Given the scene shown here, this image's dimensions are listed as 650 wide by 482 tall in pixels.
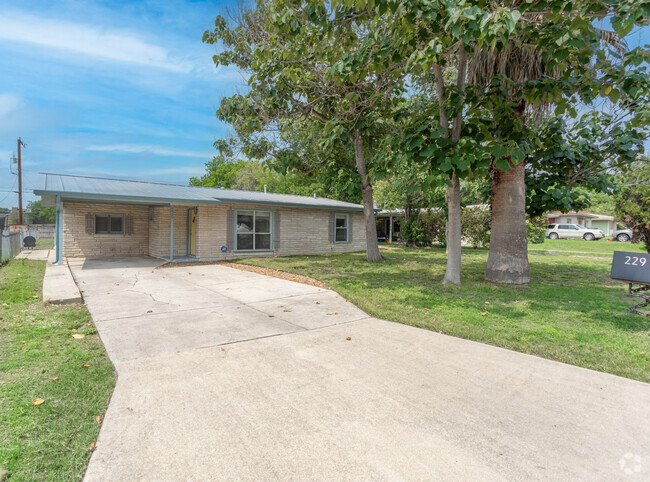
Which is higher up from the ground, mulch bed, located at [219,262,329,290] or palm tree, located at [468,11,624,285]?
palm tree, located at [468,11,624,285]

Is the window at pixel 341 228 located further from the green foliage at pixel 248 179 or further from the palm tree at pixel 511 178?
the green foliage at pixel 248 179

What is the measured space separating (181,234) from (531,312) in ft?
41.8

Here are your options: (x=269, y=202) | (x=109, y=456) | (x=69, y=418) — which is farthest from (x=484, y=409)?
(x=269, y=202)

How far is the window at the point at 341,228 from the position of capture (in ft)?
54.5

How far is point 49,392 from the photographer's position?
261 centimetres

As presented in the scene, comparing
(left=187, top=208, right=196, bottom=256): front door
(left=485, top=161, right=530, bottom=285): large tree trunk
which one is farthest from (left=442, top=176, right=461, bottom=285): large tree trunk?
(left=187, top=208, right=196, bottom=256): front door

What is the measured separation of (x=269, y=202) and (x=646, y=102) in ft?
35.9

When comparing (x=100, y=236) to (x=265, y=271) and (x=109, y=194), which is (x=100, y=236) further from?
(x=265, y=271)

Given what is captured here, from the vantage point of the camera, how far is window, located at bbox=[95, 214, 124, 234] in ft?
43.8

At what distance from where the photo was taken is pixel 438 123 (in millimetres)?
6895

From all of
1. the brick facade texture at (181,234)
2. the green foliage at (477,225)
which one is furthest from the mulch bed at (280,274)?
the green foliage at (477,225)

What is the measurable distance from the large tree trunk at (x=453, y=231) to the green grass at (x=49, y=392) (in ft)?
21.6

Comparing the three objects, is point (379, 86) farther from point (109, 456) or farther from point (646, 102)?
point (109, 456)

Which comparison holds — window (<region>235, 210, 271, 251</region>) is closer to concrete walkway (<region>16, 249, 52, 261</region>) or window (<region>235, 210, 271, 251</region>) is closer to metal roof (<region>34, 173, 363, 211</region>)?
metal roof (<region>34, 173, 363, 211</region>)
